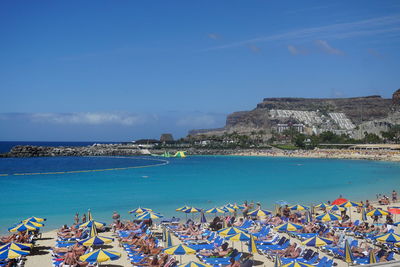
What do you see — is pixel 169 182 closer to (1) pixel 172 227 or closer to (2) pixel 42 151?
(1) pixel 172 227

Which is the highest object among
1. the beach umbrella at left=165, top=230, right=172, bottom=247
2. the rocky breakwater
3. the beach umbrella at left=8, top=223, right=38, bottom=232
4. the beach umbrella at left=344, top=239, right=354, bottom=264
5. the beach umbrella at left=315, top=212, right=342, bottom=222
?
the rocky breakwater

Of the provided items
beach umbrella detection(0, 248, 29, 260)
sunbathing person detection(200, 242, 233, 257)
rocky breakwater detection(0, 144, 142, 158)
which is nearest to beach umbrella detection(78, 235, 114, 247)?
beach umbrella detection(0, 248, 29, 260)

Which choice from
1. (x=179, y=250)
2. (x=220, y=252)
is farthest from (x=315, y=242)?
(x=179, y=250)

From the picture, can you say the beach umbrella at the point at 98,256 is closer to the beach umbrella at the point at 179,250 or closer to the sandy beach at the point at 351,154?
the beach umbrella at the point at 179,250

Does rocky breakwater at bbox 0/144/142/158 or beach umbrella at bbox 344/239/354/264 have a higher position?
rocky breakwater at bbox 0/144/142/158

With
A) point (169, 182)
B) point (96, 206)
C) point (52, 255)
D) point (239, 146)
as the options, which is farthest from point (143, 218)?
point (239, 146)

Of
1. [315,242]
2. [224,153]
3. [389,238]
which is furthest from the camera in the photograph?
[224,153]

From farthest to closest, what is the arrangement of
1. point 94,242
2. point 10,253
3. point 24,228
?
point 24,228
point 94,242
point 10,253

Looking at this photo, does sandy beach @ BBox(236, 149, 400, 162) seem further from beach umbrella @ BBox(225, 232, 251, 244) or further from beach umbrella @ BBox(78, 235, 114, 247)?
beach umbrella @ BBox(78, 235, 114, 247)

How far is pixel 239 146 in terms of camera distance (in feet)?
470

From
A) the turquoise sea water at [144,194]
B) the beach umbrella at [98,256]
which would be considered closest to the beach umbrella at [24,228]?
the beach umbrella at [98,256]

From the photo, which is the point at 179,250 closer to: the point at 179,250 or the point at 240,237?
the point at 179,250

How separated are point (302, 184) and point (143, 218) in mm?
27562

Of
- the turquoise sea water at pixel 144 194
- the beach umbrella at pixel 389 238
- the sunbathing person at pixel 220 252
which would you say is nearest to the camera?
the sunbathing person at pixel 220 252
